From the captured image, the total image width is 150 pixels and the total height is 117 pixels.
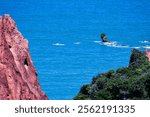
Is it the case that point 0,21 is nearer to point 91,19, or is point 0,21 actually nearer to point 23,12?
point 91,19

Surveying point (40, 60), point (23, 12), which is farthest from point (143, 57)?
point (23, 12)

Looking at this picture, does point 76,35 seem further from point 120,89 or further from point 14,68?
point 120,89

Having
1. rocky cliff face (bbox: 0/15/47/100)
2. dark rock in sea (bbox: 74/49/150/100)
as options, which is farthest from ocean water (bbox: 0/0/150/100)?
rocky cliff face (bbox: 0/15/47/100)

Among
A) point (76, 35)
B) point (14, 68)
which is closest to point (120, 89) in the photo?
point (14, 68)

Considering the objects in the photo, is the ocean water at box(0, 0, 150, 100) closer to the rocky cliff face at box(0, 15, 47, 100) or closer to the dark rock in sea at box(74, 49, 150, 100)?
the dark rock in sea at box(74, 49, 150, 100)

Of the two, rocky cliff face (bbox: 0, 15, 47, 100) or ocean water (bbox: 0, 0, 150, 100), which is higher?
ocean water (bbox: 0, 0, 150, 100)
